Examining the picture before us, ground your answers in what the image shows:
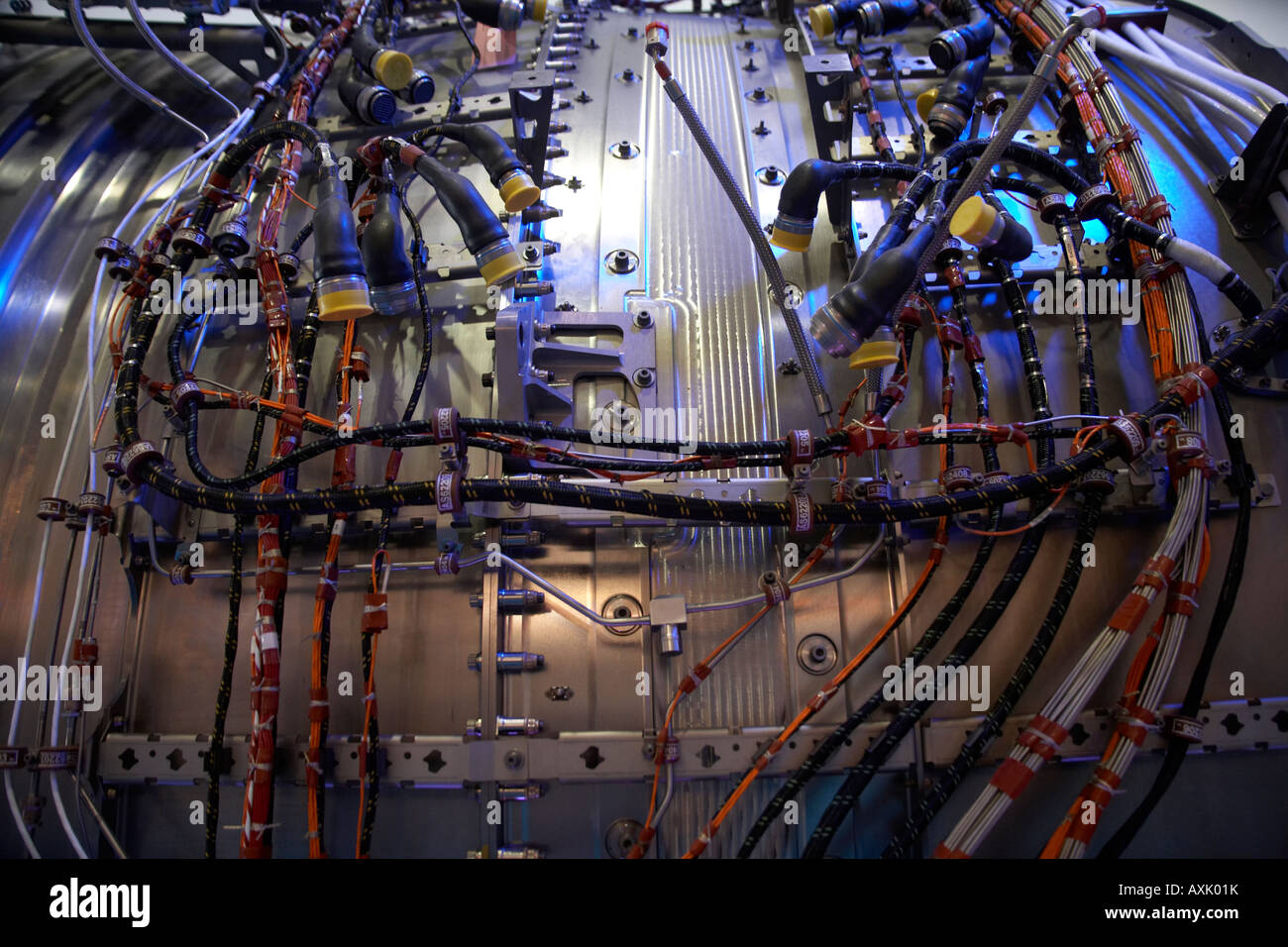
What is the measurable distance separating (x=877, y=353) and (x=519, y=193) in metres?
0.87

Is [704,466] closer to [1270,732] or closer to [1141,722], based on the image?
[1141,722]

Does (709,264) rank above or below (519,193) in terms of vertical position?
above

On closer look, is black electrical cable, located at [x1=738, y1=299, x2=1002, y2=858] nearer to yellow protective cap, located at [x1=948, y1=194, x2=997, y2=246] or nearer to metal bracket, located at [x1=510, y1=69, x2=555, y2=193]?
yellow protective cap, located at [x1=948, y1=194, x2=997, y2=246]

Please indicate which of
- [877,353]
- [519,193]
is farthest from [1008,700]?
[519,193]

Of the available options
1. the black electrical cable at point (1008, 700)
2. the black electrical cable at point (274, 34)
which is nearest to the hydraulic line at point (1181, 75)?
the black electrical cable at point (1008, 700)

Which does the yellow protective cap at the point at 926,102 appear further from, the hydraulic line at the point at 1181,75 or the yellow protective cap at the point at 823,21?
the hydraulic line at the point at 1181,75

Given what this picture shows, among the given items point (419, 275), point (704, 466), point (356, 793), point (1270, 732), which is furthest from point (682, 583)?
point (1270, 732)

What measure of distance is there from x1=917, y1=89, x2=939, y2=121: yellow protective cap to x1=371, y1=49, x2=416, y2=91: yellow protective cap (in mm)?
1550

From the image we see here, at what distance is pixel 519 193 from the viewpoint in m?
1.63

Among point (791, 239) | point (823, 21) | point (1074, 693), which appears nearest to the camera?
point (1074, 693)

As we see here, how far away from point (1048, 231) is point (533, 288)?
4.99ft

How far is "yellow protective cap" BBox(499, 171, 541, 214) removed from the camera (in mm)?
1626

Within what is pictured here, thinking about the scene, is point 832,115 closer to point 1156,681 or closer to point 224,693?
point 1156,681

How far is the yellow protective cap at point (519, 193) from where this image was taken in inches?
64.0
